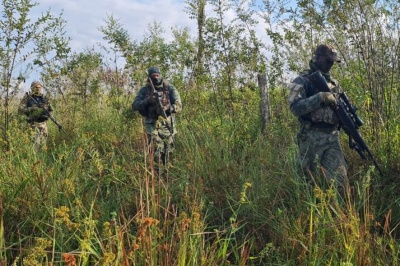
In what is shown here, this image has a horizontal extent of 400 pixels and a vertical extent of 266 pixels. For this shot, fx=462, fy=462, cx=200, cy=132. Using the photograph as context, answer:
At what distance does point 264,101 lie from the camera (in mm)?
6945

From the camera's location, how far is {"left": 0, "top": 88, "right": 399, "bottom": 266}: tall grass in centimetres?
231

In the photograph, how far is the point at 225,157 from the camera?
4.68 meters

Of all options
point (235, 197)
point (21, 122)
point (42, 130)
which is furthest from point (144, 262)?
point (42, 130)

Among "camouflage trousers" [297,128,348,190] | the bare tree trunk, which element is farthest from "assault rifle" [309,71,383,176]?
the bare tree trunk

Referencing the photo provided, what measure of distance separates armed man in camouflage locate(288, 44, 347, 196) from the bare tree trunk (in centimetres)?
267

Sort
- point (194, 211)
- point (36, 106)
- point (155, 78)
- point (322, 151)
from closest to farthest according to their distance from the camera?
point (194, 211) → point (322, 151) → point (155, 78) → point (36, 106)

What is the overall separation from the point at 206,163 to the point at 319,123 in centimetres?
115

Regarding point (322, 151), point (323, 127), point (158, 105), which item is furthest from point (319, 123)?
point (158, 105)

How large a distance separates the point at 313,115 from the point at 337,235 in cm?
154

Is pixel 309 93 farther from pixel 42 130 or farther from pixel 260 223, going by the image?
pixel 42 130

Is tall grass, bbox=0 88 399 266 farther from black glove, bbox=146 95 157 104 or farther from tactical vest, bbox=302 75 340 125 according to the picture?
black glove, bbox=146 95 157 104

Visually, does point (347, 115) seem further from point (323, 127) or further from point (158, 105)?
point (158, 105)

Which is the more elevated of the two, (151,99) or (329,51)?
(329,51)

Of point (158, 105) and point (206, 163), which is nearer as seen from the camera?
point (206, 163)
